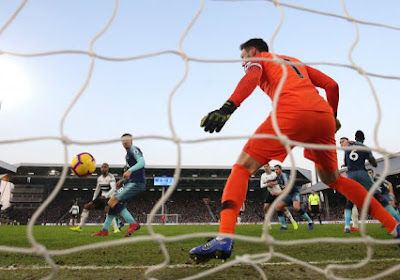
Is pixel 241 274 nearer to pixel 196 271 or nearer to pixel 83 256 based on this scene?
pixel 196 271

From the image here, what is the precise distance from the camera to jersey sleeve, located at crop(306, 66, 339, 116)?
102 inches

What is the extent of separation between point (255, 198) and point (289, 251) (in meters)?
33.3

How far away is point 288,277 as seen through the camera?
191 centimetres

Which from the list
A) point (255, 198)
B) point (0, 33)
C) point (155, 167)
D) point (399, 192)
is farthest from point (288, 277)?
point (255, 198)

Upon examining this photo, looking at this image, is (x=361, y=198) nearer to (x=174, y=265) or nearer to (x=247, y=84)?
(x=247, y=84)

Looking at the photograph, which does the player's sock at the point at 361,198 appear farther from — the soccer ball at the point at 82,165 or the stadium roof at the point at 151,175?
the stadium roof at the point at 151,175

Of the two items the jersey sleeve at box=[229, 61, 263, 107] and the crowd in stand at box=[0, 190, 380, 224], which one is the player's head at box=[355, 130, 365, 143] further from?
the crowd in stand at box=[0, 190, 380, 224]

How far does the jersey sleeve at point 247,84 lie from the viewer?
2.12m

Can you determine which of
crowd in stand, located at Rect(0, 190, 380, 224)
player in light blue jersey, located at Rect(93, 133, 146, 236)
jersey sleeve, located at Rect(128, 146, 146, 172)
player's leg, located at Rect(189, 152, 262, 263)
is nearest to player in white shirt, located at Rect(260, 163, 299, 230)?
player in light blue jersey, located at Rect(93, 133, 146, 236)

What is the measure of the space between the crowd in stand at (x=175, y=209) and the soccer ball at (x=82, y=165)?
84.0ft

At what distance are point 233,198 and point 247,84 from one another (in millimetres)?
800

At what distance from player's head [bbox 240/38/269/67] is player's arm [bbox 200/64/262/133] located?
0.74 feet

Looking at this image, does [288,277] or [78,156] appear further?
[78,156]

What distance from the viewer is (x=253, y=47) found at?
2.50m
